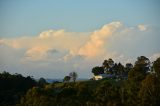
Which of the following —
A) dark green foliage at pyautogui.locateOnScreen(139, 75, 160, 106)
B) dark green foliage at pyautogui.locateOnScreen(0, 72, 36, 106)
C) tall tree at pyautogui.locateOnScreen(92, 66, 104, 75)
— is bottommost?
dark green foliage at pyautogui.locateOnScreen(139, 75, 160, 106)

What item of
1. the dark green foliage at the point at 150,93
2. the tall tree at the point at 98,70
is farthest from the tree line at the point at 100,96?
the tall tree at the point at 98,70

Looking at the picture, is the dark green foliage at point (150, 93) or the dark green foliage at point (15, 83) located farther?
the dark green foliage at point (15, 83)

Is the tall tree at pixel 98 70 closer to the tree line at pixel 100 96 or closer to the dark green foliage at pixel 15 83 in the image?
the dark green foliage at pixel 15 83

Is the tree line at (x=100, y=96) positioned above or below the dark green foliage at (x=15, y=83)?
below

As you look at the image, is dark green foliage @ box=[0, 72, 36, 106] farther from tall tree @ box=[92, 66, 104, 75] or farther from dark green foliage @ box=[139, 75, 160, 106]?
dark green foliage @ box=[139, 75, 160, 106]

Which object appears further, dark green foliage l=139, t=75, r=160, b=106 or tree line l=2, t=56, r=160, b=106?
dark green foliage l=139, t=75, r=160, b=106

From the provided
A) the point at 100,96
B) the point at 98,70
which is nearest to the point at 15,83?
the point at 98,70

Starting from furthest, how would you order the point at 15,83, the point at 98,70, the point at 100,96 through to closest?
the point at 98,70, the point at 15,83, the point at 100,96

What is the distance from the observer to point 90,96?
64.5 metres

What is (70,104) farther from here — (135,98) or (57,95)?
(135,98)

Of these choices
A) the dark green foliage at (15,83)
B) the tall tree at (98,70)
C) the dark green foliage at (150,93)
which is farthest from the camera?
the tall tree at (98,70)

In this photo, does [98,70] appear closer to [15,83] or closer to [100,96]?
[15,83]

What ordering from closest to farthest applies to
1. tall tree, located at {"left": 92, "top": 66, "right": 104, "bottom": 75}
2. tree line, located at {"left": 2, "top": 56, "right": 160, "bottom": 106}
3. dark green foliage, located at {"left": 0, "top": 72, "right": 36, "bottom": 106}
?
tree line, located at {"left": 2, "top": 56, "right": 160, "bottom": 106}, dark green foliage, located at {"left": 0, "top": 72, "right": 36, "bottom": 106}, tall tree, located at {"left": 92, "top": 66, "right": 104, "bottom": 75}

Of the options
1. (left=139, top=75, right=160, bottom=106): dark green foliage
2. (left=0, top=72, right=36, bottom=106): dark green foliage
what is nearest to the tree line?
(left=139, top=75, right=160, bottom=106): dark green foliage
